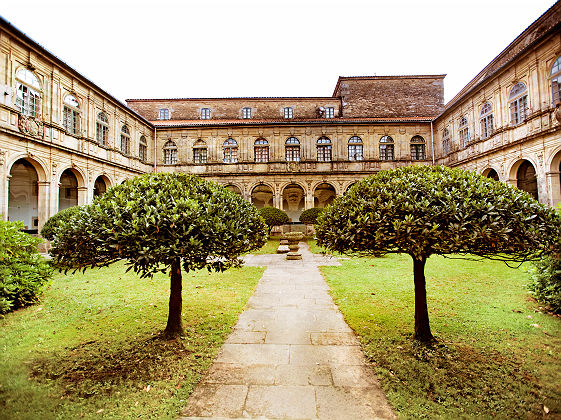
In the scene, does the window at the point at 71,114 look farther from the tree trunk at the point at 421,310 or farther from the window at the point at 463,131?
the window at the point at 463,131

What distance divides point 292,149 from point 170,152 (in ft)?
34.2

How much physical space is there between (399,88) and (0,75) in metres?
27.3

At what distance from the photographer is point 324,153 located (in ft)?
78.1

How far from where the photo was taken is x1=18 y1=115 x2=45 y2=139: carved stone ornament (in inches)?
489

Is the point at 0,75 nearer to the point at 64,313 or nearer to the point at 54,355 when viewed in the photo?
the point at 64,313

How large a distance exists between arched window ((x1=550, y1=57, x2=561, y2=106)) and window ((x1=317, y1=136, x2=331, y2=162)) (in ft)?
44.9

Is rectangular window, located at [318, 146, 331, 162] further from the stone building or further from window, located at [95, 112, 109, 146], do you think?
window, located at [95, 112, 109, 146]

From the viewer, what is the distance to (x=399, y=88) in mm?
25859

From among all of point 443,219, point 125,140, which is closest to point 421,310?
point 443,219

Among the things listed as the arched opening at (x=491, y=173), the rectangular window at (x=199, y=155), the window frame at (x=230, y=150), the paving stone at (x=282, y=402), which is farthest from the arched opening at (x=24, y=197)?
the arched opening at (x=491, y=173)

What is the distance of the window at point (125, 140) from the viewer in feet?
65.9

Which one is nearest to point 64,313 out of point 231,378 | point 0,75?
point 231,378

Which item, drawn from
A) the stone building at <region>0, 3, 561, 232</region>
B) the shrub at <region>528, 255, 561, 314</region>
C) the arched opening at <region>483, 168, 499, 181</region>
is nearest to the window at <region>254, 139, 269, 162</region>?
the stone building at <region>0, 3, 561, 232</region>

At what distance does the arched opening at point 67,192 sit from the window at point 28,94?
20.5 ft
